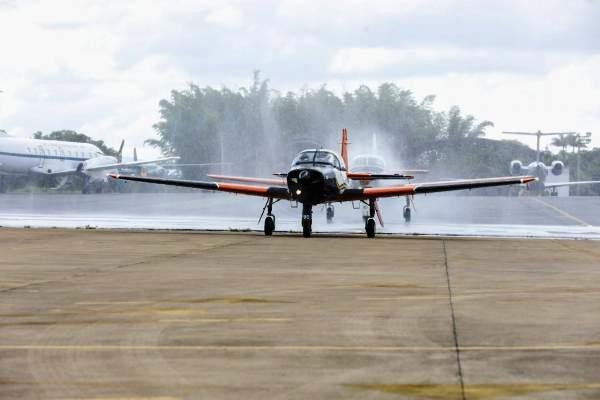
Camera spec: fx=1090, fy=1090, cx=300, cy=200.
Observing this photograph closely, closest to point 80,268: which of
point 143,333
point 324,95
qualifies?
point 143,333

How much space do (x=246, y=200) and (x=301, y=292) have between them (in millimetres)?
46301

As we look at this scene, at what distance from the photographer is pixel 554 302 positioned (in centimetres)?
1352

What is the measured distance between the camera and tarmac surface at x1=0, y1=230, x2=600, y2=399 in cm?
793

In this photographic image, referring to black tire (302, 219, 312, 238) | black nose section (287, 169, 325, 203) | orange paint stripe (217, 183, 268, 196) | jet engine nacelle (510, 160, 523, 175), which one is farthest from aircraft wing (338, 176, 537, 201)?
jet engine nacelle (510, 160, 523, 175)

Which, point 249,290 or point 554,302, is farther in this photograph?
point 249,290

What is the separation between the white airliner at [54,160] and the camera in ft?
255

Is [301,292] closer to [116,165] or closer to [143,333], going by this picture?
[143,333]

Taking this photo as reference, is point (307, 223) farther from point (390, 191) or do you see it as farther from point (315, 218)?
point (315, 218)

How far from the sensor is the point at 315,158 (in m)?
32.2

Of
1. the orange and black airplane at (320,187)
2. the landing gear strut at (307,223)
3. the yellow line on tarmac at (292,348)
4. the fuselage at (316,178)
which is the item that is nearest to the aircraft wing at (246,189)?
the orange and black airplane at (320,187)

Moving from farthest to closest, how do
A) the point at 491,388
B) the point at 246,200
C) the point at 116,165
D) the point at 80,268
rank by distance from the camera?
the point at 116,165 → the point at 246,200 → the point at 80,268 → the point at 491,388

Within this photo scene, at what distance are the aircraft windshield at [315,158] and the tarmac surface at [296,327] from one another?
10875 mm

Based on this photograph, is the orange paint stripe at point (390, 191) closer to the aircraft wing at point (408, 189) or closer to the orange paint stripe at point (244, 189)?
the aircraft wing at point (408, 189)

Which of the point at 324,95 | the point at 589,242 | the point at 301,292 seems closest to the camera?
the point at 301,292
